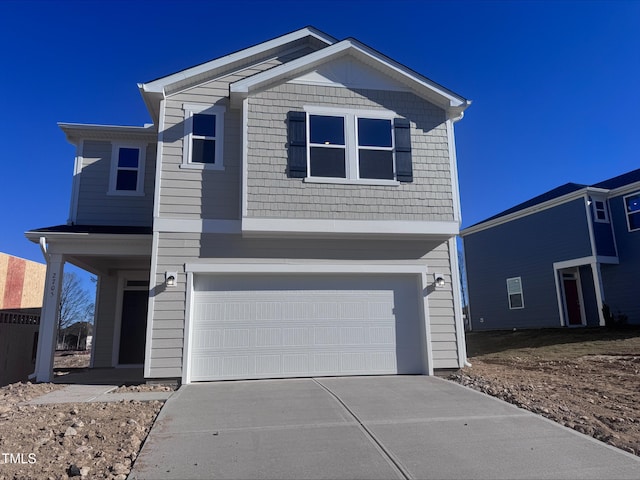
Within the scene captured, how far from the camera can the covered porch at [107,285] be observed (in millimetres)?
9438

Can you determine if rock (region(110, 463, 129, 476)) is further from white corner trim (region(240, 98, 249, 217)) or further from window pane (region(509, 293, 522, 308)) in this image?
window pane (region(509, 293, 522, 308))

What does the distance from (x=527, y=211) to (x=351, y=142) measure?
1366 cm

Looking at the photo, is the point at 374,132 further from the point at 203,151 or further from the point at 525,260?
the point at 525,260

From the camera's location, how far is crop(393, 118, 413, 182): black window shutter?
371 inches

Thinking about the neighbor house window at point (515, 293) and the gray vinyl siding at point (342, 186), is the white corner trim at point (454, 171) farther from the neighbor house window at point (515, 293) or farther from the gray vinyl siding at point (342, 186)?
the neighbor house window at point (515, 293)

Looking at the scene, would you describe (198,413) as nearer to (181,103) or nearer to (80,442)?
(80,442)

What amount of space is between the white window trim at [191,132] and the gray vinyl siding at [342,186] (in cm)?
75

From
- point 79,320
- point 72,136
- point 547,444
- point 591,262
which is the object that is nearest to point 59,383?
point 72,136

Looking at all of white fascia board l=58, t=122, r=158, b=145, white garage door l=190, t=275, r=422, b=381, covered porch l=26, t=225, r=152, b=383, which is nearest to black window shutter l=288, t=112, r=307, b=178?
white garage door l=190, t=275, r=422, b=381

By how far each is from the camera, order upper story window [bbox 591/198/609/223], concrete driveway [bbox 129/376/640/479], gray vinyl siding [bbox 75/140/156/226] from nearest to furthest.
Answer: concrete driveway [bbox 129/376/640/479]
gray vinyl siding [bbox 75/140/156/226]
upper story window [bbox 591/198/609/223]

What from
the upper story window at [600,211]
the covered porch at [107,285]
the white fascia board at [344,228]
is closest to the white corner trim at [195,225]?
the white fascia board at [344,228]

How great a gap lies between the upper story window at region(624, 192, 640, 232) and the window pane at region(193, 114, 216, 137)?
15.5m

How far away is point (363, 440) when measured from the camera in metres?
5.02

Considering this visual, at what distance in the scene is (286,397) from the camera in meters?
7.04
